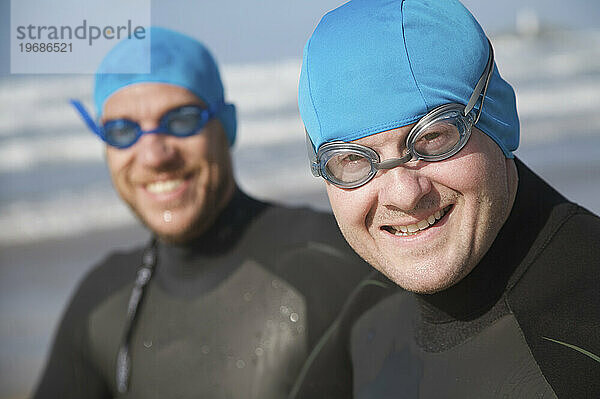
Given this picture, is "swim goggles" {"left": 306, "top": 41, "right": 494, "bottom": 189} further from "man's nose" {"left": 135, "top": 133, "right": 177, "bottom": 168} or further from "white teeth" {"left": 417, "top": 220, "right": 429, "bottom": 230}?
"man's nose" {"left": 135, "top": 133, "right": 177, "bottom": 168}

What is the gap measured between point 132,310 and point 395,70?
5.38 ft

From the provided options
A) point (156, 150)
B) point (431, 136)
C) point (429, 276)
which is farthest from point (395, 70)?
point (156, 150)

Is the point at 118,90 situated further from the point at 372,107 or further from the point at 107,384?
the point at 372,107

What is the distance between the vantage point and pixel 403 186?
1.49 m

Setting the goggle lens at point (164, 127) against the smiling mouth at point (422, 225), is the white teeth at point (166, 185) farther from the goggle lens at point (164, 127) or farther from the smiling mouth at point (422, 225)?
the smiling mouth at point (422, 225)

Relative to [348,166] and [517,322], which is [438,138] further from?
[517,322]

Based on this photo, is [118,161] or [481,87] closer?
[481,87]

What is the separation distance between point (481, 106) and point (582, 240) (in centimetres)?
36

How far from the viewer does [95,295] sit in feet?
9.82

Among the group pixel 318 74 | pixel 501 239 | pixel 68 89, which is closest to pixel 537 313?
pixel 501 239

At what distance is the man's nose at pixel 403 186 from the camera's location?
4.88ft

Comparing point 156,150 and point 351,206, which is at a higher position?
point 351,206

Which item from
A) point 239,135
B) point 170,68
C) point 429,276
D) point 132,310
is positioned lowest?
point 239,135

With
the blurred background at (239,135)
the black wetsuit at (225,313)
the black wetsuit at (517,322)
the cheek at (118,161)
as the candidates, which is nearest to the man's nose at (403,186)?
the black wetsuit at (517,322)
